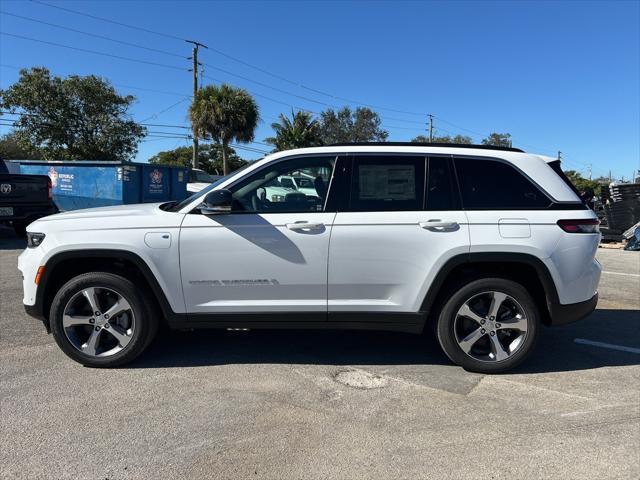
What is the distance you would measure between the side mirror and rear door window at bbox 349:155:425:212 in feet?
3.21

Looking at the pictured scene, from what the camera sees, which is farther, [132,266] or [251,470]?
[132,266]

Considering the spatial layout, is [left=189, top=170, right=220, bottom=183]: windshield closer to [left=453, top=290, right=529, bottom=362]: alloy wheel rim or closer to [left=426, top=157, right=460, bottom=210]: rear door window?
[left=426, top=157, right=460, bottom=210]: rear door window

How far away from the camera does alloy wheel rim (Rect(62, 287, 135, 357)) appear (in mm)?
3996

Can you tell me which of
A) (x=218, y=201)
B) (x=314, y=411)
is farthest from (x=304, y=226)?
(x=314, y=411)

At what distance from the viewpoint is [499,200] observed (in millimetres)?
3996

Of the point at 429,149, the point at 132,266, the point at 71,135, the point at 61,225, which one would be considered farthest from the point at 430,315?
the point at 71,135

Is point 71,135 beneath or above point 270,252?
above

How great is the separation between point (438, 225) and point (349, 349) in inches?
60.1

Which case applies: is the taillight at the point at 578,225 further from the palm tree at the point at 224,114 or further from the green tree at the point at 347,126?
the green tree at the point at 347,126

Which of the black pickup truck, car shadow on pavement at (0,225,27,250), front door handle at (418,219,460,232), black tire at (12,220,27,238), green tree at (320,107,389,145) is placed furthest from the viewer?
green tree at (320,107,389,145)

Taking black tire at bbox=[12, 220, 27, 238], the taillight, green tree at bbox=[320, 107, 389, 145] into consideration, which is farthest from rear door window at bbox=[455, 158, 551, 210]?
green tree at bbox=[320, 107, 389, 145]

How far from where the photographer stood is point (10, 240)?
1226 cm

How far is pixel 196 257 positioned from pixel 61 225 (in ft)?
3.75

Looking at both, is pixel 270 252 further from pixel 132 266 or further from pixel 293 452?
pixel 293 452
